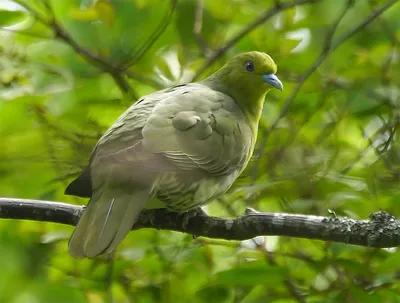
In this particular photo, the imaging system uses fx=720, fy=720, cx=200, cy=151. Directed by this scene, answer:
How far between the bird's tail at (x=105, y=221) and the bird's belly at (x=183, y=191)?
4.8 inches

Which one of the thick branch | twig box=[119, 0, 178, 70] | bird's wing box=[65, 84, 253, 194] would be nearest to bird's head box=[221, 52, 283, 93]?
bird's wing box=[65, 84, 253, 194]

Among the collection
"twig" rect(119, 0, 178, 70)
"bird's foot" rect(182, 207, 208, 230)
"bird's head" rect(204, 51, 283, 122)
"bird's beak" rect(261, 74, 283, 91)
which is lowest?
"bird's foot" rect(182, 207, 208, 230)

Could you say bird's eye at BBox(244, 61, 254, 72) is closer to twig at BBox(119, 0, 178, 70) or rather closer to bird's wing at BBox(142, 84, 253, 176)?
bird's wing at BBox(142, 84, 253, 176)

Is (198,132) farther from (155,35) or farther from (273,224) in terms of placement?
(273,224)

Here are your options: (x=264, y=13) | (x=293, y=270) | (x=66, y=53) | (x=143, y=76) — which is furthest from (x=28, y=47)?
(x=293, y=270)

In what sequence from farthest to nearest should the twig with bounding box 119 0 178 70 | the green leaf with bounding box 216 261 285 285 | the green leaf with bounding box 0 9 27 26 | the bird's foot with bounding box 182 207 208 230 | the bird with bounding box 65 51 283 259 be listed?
the twig with bounding box 119 0 178 70, the green leaf with bounding box 0 9 27 26, the bird's foot with bounding box 182 207 208 230, the bird with bounding box 65 51 283 259, the green leaf with bounding box 216 261 285 285

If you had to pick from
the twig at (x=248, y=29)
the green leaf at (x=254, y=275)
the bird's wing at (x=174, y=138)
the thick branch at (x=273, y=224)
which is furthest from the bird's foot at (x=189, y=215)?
the twig at (x=248, y=29)

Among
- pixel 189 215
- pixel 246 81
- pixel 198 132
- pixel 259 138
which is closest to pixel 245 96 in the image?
pixel 246 81

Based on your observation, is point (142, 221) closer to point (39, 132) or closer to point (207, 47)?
point (39, 132)

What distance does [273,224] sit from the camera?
2.20 m

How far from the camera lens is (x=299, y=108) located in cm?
302

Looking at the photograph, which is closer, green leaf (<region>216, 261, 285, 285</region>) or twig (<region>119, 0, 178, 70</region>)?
green leaf (<region>216, 261, 285, 285</region>)

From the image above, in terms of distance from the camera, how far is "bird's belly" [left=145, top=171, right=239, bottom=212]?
8.63 feet

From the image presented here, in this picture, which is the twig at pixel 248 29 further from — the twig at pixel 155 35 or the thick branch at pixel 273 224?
the thick branch at pixel 273 224
